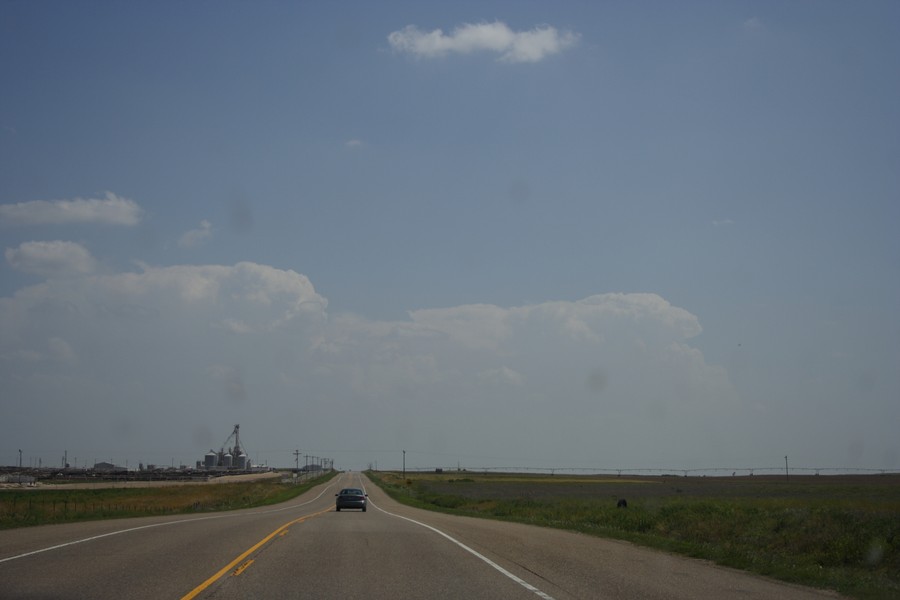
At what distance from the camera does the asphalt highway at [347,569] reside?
12.6 metres

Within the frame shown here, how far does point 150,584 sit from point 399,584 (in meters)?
3.97

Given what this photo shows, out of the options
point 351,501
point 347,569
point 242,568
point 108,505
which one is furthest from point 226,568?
point 108,505

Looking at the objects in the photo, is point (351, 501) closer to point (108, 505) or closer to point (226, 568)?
point (108, 505)

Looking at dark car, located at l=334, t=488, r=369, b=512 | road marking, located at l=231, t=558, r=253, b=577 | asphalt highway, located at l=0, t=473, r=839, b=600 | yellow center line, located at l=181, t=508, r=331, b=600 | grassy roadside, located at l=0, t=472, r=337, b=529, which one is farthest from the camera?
dark car, located at l=334, t=488, r=369, b=512

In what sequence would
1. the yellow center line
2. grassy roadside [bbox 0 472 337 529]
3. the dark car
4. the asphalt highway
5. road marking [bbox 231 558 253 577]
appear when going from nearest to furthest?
the yellow center line → the asphalt highway → road marking [bbox 231 558 253 577] → grassy roadside [bbox 0 472 337 529] → the dark car

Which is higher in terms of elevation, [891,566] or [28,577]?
[28,577]

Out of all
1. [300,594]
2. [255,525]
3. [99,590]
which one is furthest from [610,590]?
[255,525]

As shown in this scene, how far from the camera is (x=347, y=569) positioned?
50.2 feet

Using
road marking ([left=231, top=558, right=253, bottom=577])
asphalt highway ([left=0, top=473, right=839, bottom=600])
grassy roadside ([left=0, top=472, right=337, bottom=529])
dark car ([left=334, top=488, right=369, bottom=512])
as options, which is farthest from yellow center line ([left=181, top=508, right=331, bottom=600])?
dark car ([left=334, top=488, right=369, bottom=512])

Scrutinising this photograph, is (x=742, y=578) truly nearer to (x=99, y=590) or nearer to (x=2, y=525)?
(x=99, y=590)

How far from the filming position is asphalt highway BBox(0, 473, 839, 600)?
1264cm

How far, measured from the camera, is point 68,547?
18797mm

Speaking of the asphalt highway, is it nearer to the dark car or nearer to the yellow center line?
the yellow center line

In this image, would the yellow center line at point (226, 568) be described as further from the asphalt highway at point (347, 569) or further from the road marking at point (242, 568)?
the road marking at point (242, 568)
